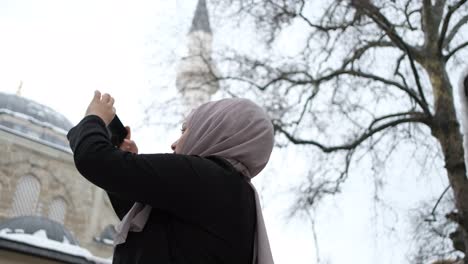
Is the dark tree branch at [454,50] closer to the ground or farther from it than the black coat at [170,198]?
farther from it

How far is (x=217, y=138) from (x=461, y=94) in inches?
35.4

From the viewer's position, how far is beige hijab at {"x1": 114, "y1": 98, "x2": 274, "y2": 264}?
1.90 m

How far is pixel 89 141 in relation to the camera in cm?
173

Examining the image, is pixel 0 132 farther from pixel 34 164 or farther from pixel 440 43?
pixel 440 43

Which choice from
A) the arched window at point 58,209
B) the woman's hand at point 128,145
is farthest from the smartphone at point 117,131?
the arched window at point 58,209

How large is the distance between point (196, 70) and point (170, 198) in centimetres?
1017

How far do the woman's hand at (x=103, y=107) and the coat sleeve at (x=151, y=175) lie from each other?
135mm

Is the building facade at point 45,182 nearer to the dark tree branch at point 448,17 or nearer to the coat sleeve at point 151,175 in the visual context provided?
the dark tree branch at point 448,17

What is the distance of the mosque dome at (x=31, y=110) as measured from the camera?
3048 centimetres

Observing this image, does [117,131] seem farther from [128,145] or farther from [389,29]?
[389,29]

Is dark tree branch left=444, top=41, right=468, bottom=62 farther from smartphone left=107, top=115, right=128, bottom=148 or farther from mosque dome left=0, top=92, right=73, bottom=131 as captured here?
mosque dome left=0, top=92, right=73, bottom=131

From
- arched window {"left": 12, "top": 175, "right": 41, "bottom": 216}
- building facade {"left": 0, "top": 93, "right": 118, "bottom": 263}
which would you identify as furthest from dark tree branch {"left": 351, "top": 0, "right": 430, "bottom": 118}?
arched window {"left": 12, "top": 175, "right": 41, "bottom": 216}

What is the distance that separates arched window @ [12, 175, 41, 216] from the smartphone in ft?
88.2

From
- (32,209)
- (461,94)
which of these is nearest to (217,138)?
(461,94)
